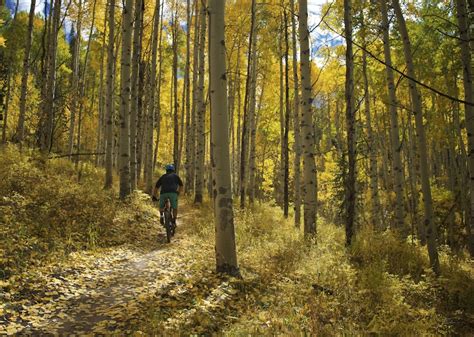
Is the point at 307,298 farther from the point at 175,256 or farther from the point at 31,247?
the point at 31,247

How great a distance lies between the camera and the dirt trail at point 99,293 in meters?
4.06

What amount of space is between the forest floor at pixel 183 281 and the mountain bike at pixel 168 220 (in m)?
0.27

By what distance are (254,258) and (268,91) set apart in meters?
15.1

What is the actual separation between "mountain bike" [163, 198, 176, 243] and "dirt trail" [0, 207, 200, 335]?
3.36 ft

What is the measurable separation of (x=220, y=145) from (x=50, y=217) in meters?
4.26

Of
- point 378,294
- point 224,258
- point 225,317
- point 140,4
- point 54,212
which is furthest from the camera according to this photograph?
point 140,4

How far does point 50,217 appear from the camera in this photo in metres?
7.45

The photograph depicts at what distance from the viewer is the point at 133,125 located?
13008 millimetres

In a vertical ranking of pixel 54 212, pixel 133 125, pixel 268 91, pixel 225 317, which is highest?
pixel 268 91

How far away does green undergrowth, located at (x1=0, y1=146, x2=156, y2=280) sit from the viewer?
5863 mm

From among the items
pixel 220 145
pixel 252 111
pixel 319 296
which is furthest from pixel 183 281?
pixel 252 111

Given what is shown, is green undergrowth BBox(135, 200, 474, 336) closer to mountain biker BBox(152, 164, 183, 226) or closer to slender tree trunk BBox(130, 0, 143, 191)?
mountain biker BBox(152, 164, 183, 226)

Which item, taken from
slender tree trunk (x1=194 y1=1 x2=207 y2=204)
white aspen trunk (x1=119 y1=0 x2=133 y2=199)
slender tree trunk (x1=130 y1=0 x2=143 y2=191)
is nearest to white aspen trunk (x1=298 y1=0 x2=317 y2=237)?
white aspen trunk (x1=119 y1=0 x2=133 y2=199)

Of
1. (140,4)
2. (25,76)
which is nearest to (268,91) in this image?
(140,4)
